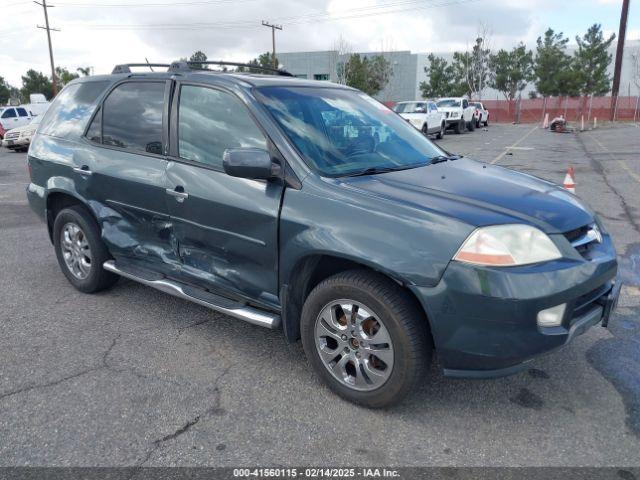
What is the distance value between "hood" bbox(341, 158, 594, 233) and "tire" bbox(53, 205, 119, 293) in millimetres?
2479

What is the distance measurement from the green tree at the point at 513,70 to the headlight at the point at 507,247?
55.8 metres

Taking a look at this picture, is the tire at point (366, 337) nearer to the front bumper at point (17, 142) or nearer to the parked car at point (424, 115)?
the parked car at point (424, 115)

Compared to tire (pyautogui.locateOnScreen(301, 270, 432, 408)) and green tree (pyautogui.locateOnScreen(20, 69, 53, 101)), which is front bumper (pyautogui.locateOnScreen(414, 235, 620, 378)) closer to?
tire (pyautogui.locateOnScreen(301, 270, 432, 408))

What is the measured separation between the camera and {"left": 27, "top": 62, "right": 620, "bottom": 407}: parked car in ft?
8.44

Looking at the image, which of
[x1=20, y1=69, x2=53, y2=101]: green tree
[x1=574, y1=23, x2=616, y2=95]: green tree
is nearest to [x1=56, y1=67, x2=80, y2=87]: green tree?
[x1=20, y1=69, x2=53, y2=101]: green tree

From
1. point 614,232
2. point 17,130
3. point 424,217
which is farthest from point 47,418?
point 17,130

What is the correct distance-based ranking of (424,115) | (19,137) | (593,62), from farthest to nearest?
(593,62)
(424,115)
(19,137)

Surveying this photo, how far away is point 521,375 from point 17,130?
23.2 meters

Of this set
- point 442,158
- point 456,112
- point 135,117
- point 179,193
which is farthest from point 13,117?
point 442,158

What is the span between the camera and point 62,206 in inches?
189

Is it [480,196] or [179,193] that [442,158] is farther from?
[179,193]

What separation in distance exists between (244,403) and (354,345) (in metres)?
0.73

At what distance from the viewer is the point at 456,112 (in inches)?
1132

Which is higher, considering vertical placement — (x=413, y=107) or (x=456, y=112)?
(x=413, y=107)
